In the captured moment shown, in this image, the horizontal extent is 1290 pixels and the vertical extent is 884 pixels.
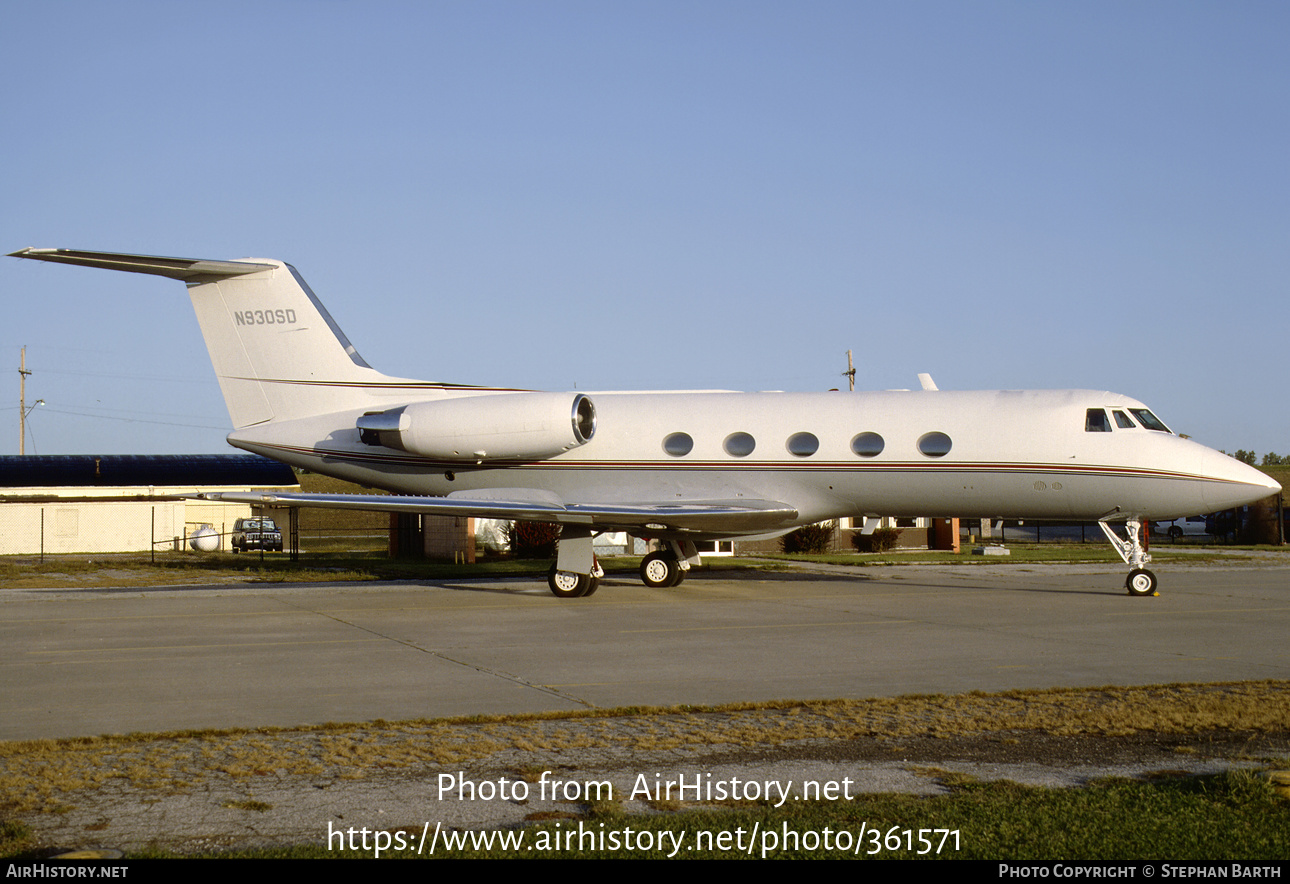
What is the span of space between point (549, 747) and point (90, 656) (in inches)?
266

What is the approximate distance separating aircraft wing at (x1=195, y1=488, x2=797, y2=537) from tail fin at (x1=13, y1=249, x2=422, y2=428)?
4.01 metres

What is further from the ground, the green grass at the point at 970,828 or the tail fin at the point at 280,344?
the tail fin at the point at 280,344

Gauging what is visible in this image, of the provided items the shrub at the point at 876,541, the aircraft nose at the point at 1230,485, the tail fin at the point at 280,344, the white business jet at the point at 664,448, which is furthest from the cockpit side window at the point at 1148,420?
the shrub at the point at 876,541

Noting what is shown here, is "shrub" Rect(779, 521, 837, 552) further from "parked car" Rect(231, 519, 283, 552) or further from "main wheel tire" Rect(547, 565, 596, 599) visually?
"parked car" Rect(231, 519, 283, 552)

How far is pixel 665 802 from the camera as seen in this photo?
223 inches

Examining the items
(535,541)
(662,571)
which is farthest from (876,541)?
(662,571)

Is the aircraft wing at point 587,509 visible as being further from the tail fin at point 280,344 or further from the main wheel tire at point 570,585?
the tail fin at point 280,344

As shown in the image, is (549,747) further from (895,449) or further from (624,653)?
(895,449)

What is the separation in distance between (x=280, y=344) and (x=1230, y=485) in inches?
664

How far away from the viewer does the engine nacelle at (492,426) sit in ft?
63.7

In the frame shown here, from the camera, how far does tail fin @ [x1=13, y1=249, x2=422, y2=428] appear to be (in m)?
21.0

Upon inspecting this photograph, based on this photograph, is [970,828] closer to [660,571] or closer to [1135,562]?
[1135,562]

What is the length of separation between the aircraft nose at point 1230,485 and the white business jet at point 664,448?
0.11 feet
